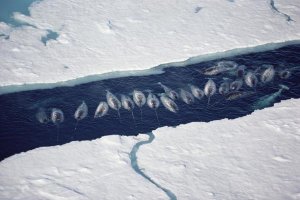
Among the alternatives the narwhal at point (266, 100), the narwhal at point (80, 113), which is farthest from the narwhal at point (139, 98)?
the narwhal at point (266, 100)

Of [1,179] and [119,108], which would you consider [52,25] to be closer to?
[119,108]

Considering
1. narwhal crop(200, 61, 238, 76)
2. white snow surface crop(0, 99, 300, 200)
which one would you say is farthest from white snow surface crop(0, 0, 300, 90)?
white snow surface crop(0, 99, 300, 200)

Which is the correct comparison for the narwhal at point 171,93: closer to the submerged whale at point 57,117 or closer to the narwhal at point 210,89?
the narwhal at point 210,89

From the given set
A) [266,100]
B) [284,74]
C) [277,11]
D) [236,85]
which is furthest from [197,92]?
[277,11]

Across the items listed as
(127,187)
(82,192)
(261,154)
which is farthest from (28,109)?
(261,154)

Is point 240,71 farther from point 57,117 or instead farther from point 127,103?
point 57,117

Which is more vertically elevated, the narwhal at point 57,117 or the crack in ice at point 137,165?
the narwhal at point 57,117
